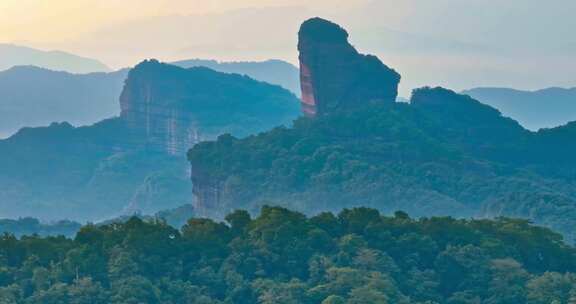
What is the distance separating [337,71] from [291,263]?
89.0 meters

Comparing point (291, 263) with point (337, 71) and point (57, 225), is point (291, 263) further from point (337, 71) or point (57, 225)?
point (337, 71)

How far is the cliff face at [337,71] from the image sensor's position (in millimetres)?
173625

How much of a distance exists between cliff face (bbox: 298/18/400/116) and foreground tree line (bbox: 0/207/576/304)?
82645 millimetres

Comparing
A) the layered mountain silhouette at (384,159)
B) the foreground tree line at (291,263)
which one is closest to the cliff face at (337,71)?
the layered mountain silhouette at (384,159)

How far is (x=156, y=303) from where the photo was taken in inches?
3108

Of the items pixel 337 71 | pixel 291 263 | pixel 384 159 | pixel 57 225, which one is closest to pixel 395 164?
pixel 384 159

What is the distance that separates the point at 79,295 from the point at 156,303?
3.03 m

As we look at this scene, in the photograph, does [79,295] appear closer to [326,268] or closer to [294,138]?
[326,268]

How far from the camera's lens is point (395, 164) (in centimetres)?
15812

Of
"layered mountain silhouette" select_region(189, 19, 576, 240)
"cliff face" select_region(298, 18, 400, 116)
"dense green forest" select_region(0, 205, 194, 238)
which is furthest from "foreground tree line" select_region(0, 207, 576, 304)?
"cliff face" select_region(298, 18, 400, 116)

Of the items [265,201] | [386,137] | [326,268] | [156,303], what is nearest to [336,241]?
[326,268]

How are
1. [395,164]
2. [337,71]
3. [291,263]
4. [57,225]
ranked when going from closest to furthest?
1. [291,263]
2. [395,164]
3. [57,225]
4. [337,71]

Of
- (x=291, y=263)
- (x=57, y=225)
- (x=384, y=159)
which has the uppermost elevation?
(x=384, y=159)

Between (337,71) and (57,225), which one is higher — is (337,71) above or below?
above
